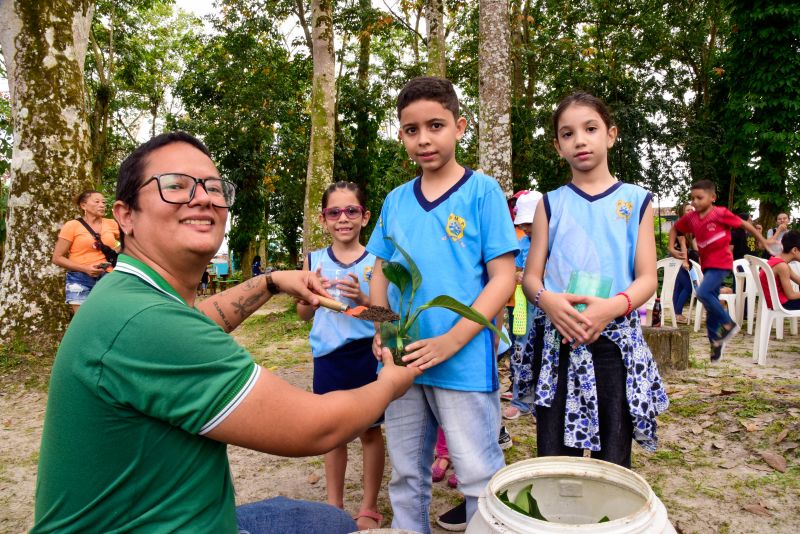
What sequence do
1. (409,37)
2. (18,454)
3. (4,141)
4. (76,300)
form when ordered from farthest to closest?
(409,37) → (4,141) → (76,300) → (18,454)

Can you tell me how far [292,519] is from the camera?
5.21 ft

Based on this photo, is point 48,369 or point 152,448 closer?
point 152,448

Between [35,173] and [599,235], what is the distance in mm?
6396

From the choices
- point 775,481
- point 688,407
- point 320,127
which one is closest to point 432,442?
point 775,481

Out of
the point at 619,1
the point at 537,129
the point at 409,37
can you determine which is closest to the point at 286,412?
the point at 537,129

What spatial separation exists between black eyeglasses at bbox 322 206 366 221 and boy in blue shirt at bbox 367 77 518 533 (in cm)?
72

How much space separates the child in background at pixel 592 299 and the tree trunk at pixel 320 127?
7.03 m

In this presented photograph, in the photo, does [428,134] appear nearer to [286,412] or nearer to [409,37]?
[286,412]

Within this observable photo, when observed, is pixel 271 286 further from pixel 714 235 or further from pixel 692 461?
pixel 714 235

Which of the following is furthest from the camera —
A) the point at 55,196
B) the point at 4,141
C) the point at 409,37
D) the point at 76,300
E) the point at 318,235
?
the point at 409,37

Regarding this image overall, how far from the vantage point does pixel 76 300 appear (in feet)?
19.0

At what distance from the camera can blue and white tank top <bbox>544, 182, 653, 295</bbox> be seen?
2174 millimetres

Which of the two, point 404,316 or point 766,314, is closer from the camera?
point 404,316

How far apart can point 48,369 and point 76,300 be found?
83cm
